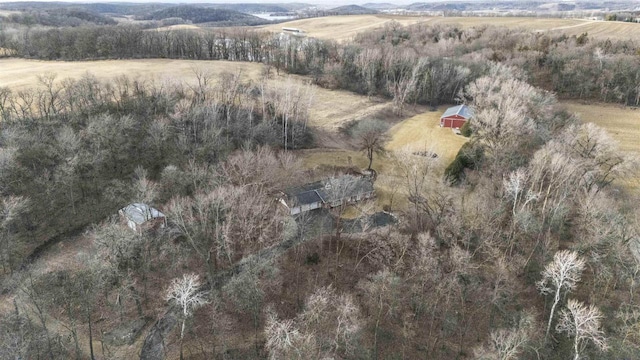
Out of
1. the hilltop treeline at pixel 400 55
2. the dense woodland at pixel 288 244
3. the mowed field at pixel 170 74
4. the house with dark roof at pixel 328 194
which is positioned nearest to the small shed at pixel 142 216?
the dense woodland at pixel 288 244

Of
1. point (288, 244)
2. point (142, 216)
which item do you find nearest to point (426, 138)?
point (288, 244)

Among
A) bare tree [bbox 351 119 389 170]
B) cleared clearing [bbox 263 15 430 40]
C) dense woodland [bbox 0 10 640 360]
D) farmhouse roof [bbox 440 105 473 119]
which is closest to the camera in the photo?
dense woodland [bbox 0 10 640 360]

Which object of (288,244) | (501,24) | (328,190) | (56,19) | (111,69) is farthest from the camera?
(56,19)

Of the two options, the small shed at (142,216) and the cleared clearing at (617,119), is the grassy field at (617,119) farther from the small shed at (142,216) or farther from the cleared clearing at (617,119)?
the small shed at (142,216)

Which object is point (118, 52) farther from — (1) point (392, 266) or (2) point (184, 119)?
(1) point (392, 266)

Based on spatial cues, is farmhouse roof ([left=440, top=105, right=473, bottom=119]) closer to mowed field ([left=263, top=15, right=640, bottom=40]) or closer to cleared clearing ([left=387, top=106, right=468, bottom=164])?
cleared clearing ([left=387, top=106, right=468, bottom=164])

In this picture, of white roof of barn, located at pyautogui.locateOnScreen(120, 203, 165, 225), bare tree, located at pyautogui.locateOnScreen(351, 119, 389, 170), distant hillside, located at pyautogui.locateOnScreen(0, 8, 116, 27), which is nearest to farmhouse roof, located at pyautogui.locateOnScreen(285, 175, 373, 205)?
bare tree, located at pyautogui.locateOnScreen(351, 119, 389, 170)

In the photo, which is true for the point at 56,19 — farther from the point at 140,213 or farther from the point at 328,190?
the point at 328,190
